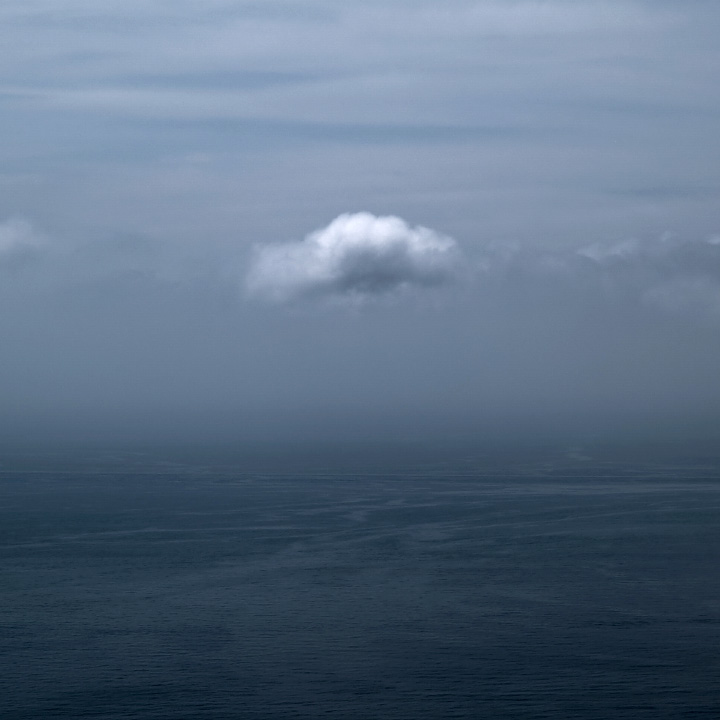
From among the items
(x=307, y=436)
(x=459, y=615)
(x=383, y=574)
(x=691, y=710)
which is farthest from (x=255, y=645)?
(x=307, y=436)

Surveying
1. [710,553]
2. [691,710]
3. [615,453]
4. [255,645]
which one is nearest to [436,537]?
[710,553]

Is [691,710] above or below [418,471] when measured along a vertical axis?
below

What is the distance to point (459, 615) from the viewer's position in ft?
149

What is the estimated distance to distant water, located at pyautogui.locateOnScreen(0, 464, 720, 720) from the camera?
118ft

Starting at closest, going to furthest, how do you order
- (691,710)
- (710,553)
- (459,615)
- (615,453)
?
1. (691,710)
2. (459,615)
3. (710,553)
4. (615,453)

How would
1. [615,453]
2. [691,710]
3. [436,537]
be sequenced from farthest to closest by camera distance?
[615,453]
[436,537]
[691,710]

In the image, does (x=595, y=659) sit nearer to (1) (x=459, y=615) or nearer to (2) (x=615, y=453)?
(1) (x=459, y=615)

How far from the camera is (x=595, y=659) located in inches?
1548

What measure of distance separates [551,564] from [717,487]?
115ft

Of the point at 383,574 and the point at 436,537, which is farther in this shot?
the point at 436,537

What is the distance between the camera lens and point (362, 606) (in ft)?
155

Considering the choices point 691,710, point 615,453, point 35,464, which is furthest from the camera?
point 615,453

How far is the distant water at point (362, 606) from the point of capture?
3594 centimetres

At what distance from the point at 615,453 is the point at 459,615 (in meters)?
75.5
